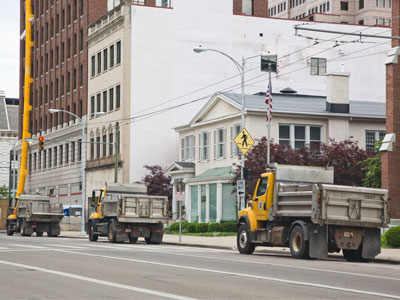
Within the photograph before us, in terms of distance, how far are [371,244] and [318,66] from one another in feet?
146

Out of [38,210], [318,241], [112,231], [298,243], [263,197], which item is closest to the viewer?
[318,241]

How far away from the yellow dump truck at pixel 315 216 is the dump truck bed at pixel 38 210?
26258 mm

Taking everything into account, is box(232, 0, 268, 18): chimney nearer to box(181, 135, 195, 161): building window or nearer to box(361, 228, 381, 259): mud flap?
box(181, 135, 195, 161): building window

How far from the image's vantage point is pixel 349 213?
23.0 metres

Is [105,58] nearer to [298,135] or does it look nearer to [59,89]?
[59,89]

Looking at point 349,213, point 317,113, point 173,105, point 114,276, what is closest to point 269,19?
point 173,105

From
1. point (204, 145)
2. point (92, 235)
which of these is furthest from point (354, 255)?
point (204, 145)

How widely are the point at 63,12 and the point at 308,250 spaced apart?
202 feet

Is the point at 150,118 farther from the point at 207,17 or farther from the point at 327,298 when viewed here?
the point at 327,298

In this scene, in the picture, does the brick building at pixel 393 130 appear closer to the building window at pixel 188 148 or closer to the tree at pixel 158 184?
the building window at pixel 188 148

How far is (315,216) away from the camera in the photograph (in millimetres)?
22516

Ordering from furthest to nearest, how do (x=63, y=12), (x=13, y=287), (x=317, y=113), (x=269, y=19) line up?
(x=63, y=12) < (x=269, y=19) < (x=317, y=113) < (x=13, y=287)

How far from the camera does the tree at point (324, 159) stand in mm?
42781

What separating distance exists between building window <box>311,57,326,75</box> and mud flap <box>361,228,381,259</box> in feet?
145
